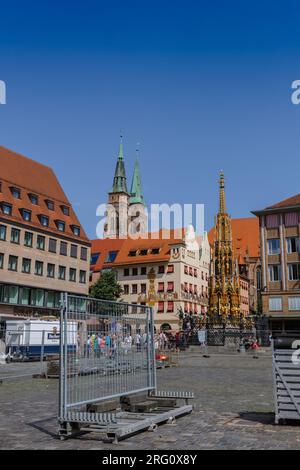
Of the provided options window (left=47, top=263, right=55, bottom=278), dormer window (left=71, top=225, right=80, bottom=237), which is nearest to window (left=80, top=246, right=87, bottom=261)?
dormer window (left=71, top=225, right=80, bottom=237)

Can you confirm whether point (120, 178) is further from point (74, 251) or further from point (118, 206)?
point (74, 251)

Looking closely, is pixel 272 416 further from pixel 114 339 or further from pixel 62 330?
pixel 62 330

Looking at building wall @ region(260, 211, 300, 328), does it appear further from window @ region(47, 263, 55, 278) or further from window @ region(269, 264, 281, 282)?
window @ region(47, 263, 55, 278)

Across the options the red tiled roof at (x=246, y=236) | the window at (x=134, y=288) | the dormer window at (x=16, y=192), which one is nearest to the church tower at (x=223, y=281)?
the dormer window at (x=16, y=192)

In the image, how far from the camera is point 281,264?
53719 mm

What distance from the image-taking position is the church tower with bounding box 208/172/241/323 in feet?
160

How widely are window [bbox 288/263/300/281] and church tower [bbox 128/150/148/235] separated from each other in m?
74.0

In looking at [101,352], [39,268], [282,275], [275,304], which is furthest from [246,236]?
[101,352]

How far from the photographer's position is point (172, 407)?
985 cm
